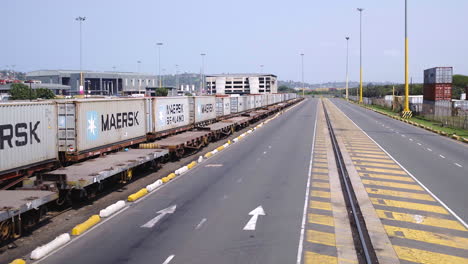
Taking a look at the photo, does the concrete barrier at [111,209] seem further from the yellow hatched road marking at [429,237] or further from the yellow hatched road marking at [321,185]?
the yellow hatched road marking at [429,237]

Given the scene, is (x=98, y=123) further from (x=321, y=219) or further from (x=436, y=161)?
(x=436, y=161)

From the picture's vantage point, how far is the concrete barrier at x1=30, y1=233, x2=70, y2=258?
12.2 meters

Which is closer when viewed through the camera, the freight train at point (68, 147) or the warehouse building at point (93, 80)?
→ the freight train at point (68, 147)

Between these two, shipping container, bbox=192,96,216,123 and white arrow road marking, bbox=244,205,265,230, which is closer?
white arrow road marking, bbox=244,205,265,230

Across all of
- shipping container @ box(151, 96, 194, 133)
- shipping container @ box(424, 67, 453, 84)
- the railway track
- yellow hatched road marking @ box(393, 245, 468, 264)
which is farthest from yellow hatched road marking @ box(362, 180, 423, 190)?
shipping container @ box(424, 67, 453, 84)

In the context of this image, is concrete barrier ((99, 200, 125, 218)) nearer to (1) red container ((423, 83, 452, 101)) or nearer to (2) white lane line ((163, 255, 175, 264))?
(2) white lane line ((163, 255, 175, 264))

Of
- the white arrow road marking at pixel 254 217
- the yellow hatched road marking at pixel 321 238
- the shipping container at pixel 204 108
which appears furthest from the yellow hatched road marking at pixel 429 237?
the shipping container at pixel 204 108

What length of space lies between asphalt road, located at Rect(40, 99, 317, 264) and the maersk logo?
411 centimetres

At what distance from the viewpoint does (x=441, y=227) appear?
49.5 feet

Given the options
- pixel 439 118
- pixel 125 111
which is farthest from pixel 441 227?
pixel 439 118

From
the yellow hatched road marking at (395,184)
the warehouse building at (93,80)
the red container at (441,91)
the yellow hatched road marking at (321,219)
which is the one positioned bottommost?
the yellow hatched road marking at (321,219)

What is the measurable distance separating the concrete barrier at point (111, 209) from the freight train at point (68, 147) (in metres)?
1.12

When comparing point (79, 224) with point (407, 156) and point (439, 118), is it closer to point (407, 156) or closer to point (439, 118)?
point (407, 156)

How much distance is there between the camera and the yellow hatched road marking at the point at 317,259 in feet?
39.0
